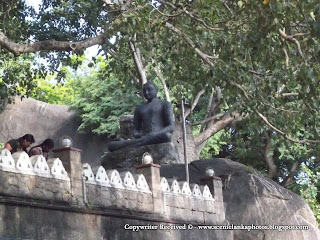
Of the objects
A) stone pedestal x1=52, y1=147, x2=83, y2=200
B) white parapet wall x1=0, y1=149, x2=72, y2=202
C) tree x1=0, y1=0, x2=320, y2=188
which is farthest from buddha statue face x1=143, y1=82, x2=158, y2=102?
white parapet wall x1=0, y1=149, x2=72, y2=202

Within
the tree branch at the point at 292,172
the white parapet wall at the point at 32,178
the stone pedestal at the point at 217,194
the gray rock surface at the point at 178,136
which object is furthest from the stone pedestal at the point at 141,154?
the tree branch at the point at 292,172

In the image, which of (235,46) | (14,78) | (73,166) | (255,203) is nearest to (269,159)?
(255,203)

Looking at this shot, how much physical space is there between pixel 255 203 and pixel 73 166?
579cm

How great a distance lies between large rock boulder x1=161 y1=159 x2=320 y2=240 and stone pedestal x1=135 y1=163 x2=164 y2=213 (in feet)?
8.74

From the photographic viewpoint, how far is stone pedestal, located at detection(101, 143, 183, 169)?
16.6 metres

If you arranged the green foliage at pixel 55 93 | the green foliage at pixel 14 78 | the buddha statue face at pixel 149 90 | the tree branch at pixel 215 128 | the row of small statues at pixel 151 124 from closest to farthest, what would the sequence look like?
the row of small statues at pixel 151 124 < the buddha statue face at pixel 149 90 < the green foliage at pixel 14 78 < the tree branch at pixel 215 128 < the green foliage at pixel 55 93

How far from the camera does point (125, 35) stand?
46.0 ft

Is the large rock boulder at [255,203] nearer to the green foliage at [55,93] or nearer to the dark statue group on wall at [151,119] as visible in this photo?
the dark statue group on wall at [151,119]

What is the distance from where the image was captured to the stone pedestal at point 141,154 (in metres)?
16.6

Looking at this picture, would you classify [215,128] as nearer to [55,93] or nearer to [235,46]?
[235,46]

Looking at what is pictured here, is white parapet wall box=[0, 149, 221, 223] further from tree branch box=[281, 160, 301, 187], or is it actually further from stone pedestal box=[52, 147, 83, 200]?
tree branch box=[281, 160, 301, 187]

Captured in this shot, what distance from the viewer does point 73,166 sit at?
1249 cm

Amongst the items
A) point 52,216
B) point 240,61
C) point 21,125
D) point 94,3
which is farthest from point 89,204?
point 21,125

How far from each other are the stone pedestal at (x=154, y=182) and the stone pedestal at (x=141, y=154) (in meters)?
2.26
